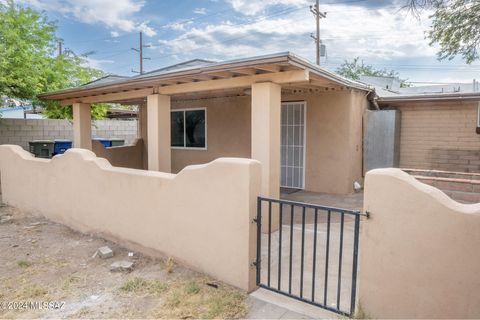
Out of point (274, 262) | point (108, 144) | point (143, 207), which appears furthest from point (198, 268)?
point (108, 144)

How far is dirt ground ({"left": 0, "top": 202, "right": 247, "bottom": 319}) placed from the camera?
3.44m

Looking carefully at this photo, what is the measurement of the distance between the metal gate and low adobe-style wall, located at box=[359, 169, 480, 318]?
0.57 ft

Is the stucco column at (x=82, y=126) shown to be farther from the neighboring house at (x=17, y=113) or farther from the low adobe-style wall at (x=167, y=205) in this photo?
the neighboring house at (x=17, y=113)

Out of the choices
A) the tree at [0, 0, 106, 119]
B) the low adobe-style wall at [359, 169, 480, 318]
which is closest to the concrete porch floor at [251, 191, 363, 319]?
the low adobe-style wall at [359, 169, 480, 318]

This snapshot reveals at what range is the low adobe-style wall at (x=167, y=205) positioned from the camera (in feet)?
12.1

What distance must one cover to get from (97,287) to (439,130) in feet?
26.2

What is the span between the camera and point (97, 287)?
13.2 feet

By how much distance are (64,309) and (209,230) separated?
5.70 ft

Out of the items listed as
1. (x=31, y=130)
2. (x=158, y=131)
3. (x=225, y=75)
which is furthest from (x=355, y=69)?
(x=225, y=75)

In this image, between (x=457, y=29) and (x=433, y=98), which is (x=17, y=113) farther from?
(x=457, y=29)

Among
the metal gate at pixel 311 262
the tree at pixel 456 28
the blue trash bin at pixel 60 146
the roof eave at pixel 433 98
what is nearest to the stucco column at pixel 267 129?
the metal gate at pixel 311 262

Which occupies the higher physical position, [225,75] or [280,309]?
[225,75]

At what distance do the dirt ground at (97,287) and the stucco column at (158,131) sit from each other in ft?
6.98

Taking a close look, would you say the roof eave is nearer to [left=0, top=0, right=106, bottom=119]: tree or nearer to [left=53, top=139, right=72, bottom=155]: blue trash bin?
[left=0, top=0, right=106, bottom=119]: tree
